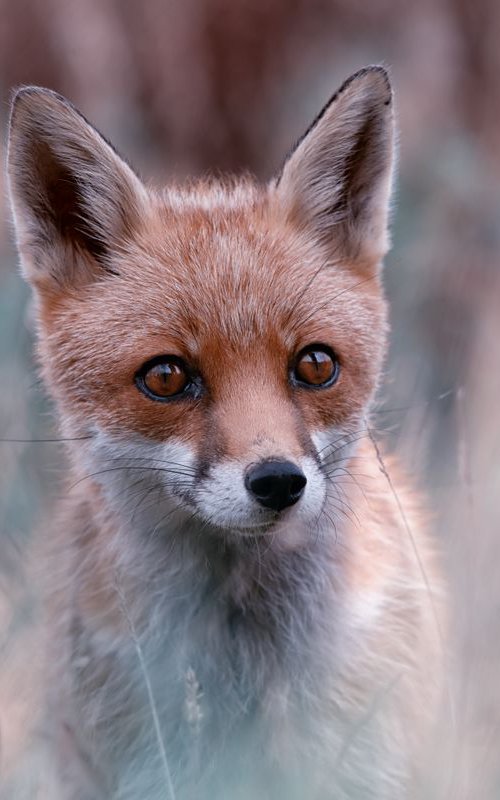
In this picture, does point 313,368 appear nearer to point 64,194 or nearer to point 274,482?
point 274,482

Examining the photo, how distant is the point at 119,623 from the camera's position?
311cm

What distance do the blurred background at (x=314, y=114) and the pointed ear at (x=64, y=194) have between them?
38.5 inches

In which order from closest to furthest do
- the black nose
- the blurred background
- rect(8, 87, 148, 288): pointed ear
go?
the black nose → rect(8, 87, 148, 288): pointed ear → the blurred background

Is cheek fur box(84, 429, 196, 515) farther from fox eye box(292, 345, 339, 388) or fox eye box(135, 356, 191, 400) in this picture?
fox eye box(292, 345, 339, 388)

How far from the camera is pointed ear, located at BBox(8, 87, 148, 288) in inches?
119

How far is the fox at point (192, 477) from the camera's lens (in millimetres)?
2873

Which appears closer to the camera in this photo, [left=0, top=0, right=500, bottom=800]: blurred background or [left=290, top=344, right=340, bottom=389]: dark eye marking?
[left=290, top=344, right=340, bottom=389]: dark eye marking

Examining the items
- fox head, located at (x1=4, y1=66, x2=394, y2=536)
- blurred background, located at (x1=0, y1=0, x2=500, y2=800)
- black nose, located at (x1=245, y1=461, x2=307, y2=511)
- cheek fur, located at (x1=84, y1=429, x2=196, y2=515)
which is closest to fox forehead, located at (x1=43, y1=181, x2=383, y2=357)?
fox head, located at (x1=4, y1=66, x2=394, y2=536)

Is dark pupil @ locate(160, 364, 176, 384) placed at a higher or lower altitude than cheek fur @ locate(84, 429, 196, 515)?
Answer: higher

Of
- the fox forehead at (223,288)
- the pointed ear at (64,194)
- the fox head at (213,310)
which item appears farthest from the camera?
the pointed ear at (64,194)

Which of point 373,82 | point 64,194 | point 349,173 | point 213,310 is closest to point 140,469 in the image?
point 213,310

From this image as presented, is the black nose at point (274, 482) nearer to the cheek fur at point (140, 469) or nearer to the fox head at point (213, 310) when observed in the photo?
the fox head at point (213, 310)

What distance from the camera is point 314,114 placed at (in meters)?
6.34

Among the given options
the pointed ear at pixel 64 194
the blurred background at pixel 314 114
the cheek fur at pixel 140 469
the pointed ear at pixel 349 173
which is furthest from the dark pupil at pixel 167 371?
the blurred background at pixel 314 114
